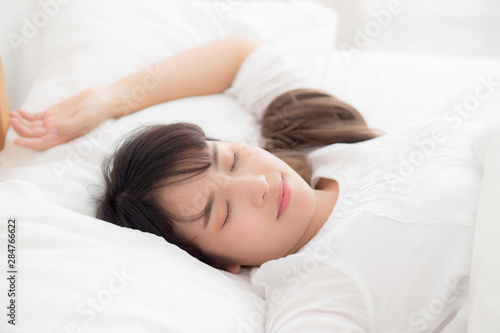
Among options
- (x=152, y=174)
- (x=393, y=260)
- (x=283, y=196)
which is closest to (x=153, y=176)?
(x=152, y=174)

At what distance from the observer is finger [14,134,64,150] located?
1.09 meters

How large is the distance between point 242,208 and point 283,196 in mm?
89

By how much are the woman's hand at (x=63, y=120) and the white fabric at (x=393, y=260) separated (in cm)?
53

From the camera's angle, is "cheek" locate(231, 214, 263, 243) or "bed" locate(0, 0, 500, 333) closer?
"bed" locate(0, 0, 500, 333)

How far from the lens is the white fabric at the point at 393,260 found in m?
0.83

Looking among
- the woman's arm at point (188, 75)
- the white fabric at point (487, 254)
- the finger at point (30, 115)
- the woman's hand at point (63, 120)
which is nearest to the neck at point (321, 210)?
the white fabric at point (487, 254)

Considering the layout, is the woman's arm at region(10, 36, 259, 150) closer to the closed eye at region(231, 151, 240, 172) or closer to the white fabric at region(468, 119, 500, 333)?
the closed eye at region(231, 151, 240, 172)

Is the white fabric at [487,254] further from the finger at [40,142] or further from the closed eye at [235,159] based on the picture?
the finger at [40,142]

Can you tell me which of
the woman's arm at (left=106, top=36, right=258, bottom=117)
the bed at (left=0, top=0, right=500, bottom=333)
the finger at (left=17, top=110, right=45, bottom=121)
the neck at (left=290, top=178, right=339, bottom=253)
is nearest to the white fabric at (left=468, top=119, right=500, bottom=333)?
the bed at (left=0, top=0, right=500, bottom=333)

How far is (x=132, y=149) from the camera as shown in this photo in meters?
1.00

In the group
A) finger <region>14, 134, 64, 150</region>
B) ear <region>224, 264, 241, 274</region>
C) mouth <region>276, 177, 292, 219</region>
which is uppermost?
mouth <region>276, 177, 292, 219</region>

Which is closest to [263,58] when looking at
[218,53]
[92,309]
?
[218,53]

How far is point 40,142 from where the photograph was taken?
3.61 feet

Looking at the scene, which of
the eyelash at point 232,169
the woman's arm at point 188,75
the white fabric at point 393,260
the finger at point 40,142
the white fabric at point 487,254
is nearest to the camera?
the white fabric at point 487,254
